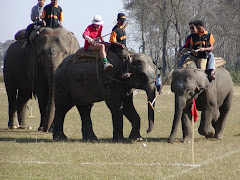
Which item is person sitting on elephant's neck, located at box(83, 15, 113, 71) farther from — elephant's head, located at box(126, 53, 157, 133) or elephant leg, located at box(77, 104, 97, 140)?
elephant leg, located at box(77, 104, 97, 140)

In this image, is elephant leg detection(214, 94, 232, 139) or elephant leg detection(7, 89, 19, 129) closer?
elephant leg detection(214, 94, 232, 139)

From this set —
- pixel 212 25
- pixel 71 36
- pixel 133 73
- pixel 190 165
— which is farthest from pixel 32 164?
pixel 212 25

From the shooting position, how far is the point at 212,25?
251ft

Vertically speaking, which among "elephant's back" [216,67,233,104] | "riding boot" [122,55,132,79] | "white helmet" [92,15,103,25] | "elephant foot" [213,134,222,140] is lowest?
"elephant foot" [213,134,222,140]

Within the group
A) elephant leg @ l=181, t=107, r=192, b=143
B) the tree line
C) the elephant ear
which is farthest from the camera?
the tree line

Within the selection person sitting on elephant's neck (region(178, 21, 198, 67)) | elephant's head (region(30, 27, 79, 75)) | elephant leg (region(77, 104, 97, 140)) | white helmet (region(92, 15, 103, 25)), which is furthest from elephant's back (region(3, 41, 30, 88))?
person sitting on elephant's neck (region(178, 21, 198, 67))

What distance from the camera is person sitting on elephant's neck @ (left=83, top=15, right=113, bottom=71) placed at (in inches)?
476

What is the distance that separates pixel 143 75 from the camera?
11.7 m

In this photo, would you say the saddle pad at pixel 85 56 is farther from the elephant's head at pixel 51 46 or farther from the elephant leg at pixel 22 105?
the elephant leg at pixel 22 105

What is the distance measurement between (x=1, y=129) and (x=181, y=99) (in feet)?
21.1

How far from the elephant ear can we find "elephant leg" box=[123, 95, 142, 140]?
161cm

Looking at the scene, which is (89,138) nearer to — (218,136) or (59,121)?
(59,121)

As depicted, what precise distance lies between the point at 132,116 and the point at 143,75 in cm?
107

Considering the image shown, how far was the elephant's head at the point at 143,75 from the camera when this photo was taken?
11625 millimetres
